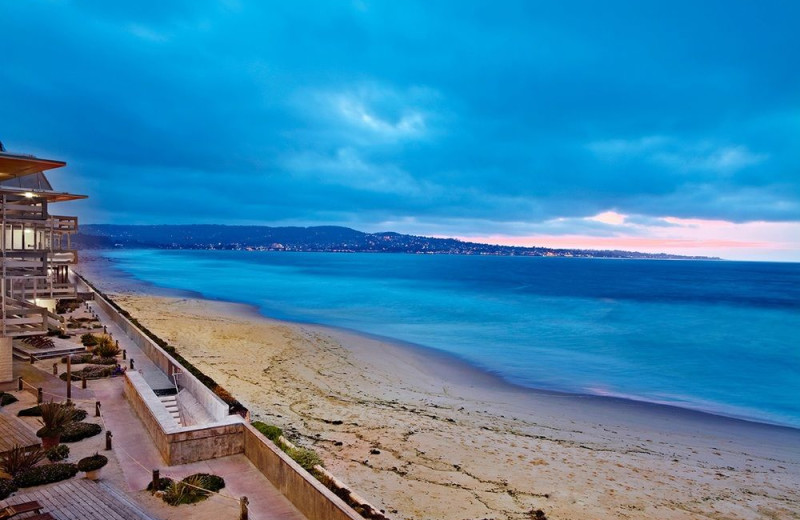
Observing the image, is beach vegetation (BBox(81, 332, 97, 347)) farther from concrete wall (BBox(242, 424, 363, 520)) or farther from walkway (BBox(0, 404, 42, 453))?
concrete wall (BBox(242, 424, 363, 520))

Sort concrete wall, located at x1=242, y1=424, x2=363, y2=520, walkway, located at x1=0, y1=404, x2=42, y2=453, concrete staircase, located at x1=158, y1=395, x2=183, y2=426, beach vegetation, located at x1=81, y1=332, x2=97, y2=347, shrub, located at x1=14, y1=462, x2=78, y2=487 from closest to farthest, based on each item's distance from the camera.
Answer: concrete wall, located at x1=242, y1=424, x2=363, y2=520 < shrub, located at x1=14, y1=462, x2=78, y2=487 < walkway, located at x1=0, y1=404, x2=42, y2=453 < concrete staircase, located at x1=158, y1=395, x2=183, y2=426 < beach vegetation, located at x1=81, y1=332, x2=97, y2=347

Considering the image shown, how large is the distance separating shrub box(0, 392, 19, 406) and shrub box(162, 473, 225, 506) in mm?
6571

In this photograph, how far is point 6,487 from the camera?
7.79 meters

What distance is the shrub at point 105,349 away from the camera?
55.1 feet

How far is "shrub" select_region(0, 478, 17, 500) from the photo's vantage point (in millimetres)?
7664

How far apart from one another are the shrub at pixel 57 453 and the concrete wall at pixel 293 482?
3165mm

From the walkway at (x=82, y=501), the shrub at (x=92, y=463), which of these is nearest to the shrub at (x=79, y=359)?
the shrub at (x=92, y=463)

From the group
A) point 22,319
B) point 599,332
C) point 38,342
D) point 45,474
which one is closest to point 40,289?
point 38,342

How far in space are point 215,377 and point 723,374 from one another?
2615cm

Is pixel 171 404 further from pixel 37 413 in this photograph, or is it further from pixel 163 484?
pixel 163 484

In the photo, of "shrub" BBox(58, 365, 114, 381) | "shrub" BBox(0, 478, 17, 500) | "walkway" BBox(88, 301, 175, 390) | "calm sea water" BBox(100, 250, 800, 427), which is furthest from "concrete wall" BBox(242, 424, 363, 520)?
"calm sea water" BBox(100, 250, 800, 427)

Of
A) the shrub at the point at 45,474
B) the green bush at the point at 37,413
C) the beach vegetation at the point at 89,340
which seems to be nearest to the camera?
the shrub at the point at 45,474

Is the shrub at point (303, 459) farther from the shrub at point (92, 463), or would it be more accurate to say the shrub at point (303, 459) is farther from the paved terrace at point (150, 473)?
the shrub at point (92, 463)

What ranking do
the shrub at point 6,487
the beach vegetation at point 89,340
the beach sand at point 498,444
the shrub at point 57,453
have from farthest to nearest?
the beach vegetation at point 89,340 → the beach sand at point 498,444 → the shrub at point 57,453 → the shrub at point 6,487
